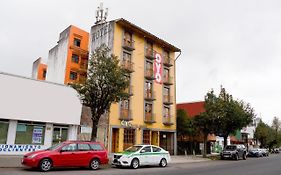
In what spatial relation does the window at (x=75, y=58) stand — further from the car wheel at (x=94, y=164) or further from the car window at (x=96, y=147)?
the car wheel at (x=94, y=164)

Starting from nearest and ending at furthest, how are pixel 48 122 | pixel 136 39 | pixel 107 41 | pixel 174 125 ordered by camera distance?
pixel 48 122 < pixel 107 41 < pixel 136 39 < pixel 174 125

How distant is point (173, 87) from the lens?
128 feet

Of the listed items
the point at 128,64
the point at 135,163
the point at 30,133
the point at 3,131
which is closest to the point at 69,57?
the point at 128,64

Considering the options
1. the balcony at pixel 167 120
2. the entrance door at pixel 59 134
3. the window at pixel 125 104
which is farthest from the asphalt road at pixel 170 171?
the balcony at pixel 167 120

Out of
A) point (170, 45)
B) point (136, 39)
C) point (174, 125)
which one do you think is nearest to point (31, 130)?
point (136, 39)

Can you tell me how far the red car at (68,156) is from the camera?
48.0 ft

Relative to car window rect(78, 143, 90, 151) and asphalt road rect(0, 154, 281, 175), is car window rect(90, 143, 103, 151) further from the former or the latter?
asphalt road rect(0, 154, 281, 175)

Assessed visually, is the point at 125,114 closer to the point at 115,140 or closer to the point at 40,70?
the point at 115,140

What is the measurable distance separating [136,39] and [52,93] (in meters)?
13.8

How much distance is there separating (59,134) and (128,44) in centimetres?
1352

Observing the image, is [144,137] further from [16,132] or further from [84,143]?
[84,143]

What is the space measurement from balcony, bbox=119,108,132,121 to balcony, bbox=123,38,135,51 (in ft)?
23.2

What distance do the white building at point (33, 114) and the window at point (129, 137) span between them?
21.6 ft

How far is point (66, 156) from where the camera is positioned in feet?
51.6
